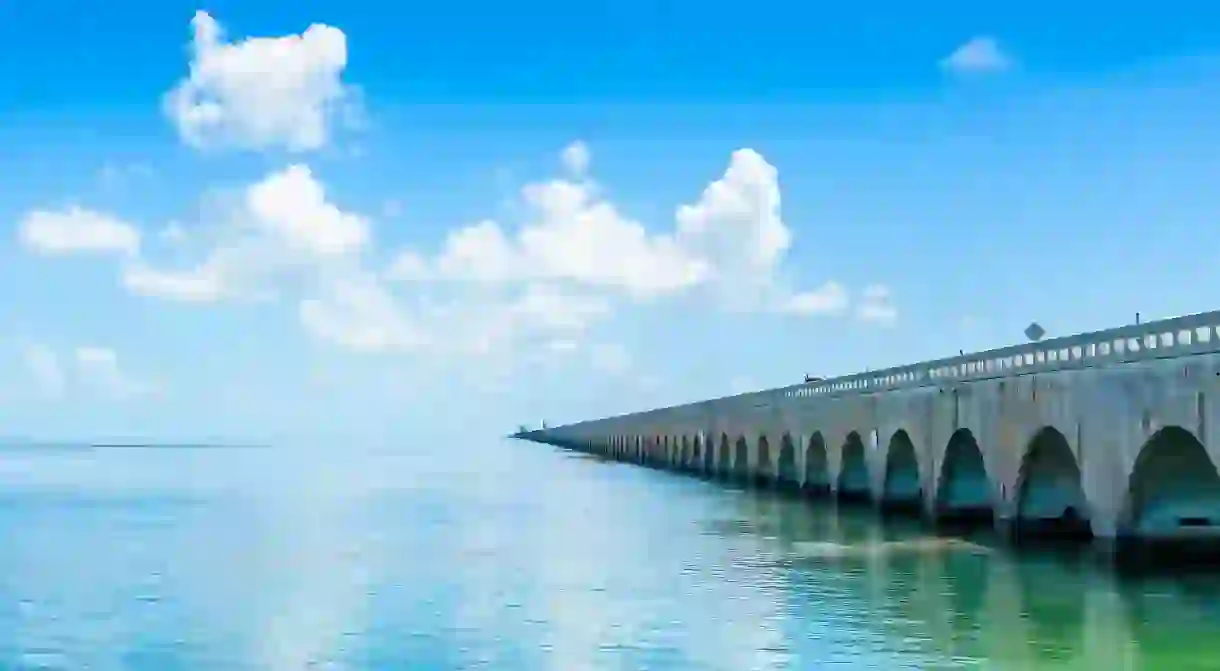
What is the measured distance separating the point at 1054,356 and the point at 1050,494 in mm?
3620

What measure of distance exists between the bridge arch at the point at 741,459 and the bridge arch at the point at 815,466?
610 inches

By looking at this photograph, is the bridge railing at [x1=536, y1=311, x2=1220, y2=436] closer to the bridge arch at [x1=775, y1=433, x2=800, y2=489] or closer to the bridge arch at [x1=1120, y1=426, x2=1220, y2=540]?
the bridge arch at [x1=1120, y1=426, x2=1220, y2=540]

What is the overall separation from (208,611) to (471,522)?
23.9m

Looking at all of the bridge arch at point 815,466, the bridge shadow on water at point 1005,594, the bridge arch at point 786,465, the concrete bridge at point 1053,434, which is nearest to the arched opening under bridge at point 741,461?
the bridge arch at point 786,465

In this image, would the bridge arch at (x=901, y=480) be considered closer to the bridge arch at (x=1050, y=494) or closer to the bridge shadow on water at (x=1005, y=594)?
the bridge shadow on water at (x=1005, y=594)

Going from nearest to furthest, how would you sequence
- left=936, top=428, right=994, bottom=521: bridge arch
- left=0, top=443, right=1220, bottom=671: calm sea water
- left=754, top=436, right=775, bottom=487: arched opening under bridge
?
left=0, top=443, right=1220, bottom=671: calm sea water < left=936, top=428, right=994, bottom=521: bridge arch < left=754, top=436, right=775, bottom=487: arched opening under bridge

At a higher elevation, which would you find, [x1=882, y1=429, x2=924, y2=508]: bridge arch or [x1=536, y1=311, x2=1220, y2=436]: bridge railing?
[x1=536, y1=311, x2=1220, y2=436]: bridge railing

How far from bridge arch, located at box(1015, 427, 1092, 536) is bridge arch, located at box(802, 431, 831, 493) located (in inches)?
1064

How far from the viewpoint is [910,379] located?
48562 millimetres

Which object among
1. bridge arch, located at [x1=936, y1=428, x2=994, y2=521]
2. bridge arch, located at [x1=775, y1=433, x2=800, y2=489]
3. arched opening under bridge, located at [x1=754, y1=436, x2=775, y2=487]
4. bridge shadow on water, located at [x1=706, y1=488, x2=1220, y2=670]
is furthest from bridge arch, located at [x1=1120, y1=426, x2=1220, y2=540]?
arched opening under bridge, located at [x1=754, y1=436, x2=775, y2=487]

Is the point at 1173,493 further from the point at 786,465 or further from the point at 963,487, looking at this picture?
the point at 786,465

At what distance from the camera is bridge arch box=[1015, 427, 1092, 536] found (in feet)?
120

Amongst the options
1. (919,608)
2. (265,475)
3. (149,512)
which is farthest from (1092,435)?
(265,475)

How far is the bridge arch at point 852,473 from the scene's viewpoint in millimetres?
58281
